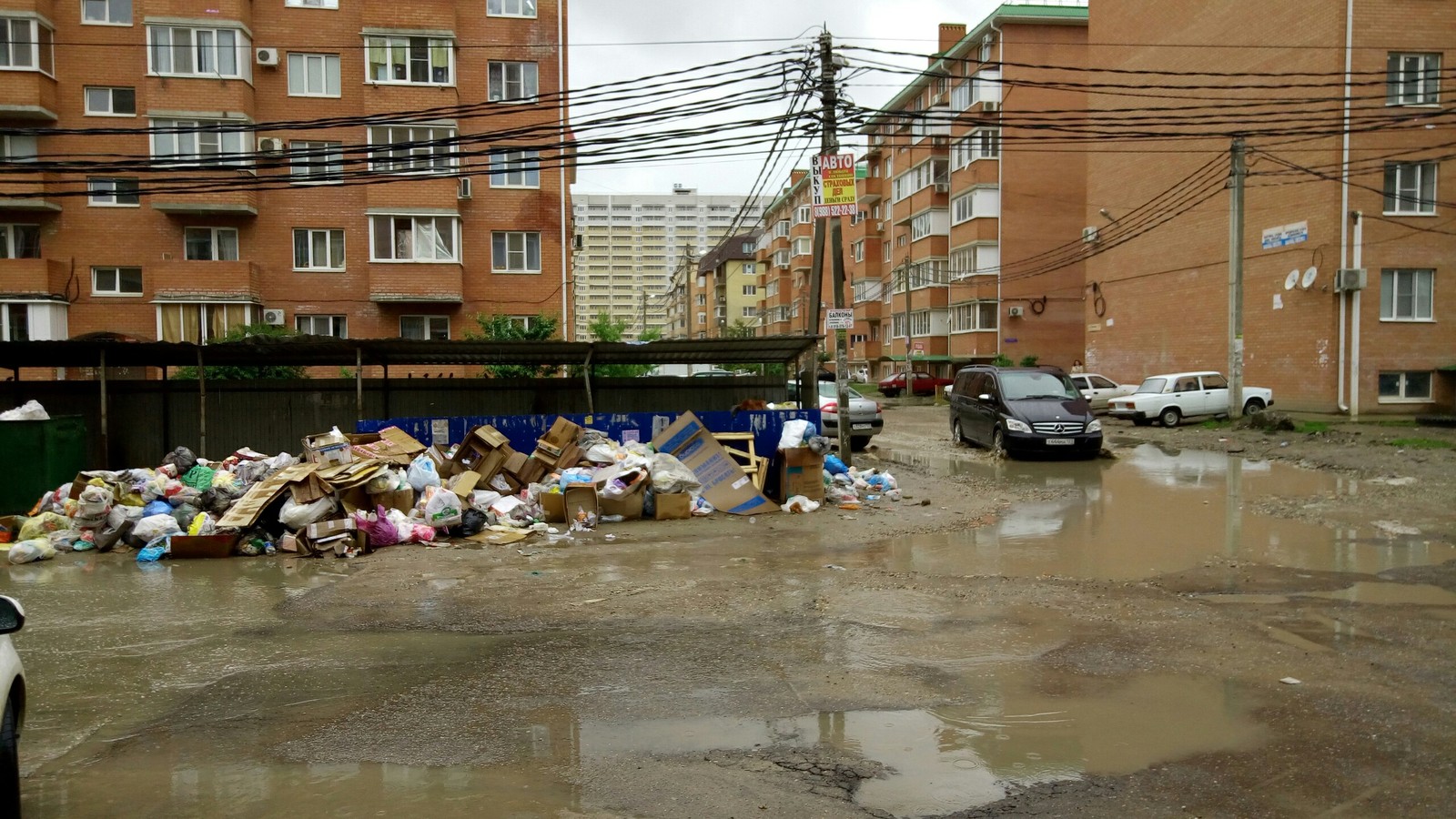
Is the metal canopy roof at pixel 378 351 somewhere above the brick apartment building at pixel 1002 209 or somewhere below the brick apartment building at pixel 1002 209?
below

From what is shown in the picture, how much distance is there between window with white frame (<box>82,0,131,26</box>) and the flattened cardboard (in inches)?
1046

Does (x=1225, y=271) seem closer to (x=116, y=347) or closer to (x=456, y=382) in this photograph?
(x=456, y=382)

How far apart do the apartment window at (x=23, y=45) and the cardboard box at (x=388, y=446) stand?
75.0 feet

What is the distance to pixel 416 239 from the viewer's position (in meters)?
29.5

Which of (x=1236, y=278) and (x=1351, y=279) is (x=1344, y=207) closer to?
(x=1351, y=279)

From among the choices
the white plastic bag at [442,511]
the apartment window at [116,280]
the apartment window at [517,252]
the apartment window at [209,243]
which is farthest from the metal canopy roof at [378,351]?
the apartment window at [116,280]

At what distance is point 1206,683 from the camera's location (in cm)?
559

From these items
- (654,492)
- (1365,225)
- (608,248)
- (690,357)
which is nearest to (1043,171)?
(1365,225)

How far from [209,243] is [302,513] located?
908 inches

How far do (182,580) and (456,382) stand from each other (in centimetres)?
815

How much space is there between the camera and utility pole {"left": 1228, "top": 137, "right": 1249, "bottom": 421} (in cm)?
2409

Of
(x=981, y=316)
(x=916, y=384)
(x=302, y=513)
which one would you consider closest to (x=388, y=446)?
(x=302, y=513)

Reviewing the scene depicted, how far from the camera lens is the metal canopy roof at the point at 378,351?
1498cm

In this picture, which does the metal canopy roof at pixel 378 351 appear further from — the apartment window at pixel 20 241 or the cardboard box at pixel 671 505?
the apartment window at pixel 20 241
